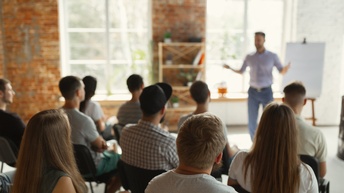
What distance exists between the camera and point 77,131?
3299 mm

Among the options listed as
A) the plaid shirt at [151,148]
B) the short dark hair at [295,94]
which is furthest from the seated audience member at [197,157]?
the short dark hair at [295,94]

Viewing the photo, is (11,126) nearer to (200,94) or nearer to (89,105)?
(89,105)

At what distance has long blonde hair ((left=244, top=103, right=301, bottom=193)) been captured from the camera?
2047 mm

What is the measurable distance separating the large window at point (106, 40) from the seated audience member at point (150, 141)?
4.13m

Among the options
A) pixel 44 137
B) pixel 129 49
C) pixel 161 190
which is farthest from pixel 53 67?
pixel 161 190

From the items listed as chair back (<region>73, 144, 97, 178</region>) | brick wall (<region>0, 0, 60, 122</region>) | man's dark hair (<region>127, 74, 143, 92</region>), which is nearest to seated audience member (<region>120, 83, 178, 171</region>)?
chair back (<region>73, 144, 97, 178</region>)

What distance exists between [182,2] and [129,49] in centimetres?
136

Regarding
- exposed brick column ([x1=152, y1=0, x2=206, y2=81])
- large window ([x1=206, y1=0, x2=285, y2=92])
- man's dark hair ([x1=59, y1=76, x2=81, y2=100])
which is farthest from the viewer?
large window ([x1=206, y1=0, x2=285, y2=92])

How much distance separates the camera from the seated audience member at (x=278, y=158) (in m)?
2.05

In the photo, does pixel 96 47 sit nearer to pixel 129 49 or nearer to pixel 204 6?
pixel 129 49

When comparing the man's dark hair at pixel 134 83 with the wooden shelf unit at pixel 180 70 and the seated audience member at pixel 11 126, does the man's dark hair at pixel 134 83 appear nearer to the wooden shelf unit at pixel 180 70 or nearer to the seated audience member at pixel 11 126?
the seated audience member at pixel 11 126

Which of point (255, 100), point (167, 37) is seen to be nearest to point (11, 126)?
point (255, 100)

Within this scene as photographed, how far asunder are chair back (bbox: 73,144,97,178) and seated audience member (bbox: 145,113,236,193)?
164 centimetres

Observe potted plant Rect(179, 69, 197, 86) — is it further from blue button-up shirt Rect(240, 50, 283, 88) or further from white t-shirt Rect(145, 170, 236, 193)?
white t-shirt Rect(145, 170, 236, 193)
